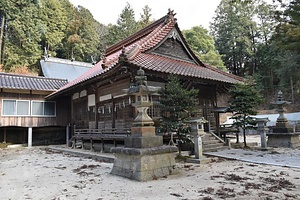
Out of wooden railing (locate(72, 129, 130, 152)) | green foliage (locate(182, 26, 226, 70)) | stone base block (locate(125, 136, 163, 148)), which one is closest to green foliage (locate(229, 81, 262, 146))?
wooden railing (locate(72, 129, 130, 152))

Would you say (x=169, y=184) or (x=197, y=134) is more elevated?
(x=197, y=134)

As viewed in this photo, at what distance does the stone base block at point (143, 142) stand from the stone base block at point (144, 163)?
0.56 ft

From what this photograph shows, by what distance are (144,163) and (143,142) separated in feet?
1.70

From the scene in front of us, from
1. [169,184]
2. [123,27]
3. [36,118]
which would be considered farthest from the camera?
[123,27]

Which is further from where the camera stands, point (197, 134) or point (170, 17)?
point (170, 17)

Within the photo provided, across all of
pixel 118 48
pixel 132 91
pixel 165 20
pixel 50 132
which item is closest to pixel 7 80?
pixel 50 132

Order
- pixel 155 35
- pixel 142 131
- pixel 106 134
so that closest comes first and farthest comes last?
pixel 142 131 → pixel 106 134 → pixel 155 35

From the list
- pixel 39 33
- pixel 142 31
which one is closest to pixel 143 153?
pixel 142 31

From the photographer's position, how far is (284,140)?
1121 cm

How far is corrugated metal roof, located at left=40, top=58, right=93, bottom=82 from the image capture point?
71.7 ft

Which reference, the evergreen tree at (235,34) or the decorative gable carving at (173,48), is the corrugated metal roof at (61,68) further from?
the evergreen tree at (235,34)

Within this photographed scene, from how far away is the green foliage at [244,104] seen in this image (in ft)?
34.0

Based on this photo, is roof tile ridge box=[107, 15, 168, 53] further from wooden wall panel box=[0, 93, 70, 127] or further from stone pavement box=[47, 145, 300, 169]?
stone pavement box=[47, 145, 300, 169]

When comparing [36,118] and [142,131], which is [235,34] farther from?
[142,131]
